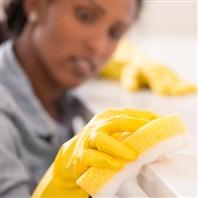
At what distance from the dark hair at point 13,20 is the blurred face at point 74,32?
4.0 inches

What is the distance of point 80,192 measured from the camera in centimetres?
47

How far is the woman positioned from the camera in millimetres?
745

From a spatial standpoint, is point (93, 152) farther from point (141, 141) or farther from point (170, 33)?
point (170, 33)

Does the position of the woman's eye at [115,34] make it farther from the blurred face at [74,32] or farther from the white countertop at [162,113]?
the white countertop at [162,113]

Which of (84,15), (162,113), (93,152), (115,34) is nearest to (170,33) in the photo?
(115,34)

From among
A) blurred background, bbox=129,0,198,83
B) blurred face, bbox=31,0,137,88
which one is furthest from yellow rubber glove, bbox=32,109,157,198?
blurred background, bbox=129,0,198,83

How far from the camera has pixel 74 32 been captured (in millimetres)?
913

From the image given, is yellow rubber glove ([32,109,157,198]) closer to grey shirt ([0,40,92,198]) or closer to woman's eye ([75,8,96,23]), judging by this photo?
grey shirt ([0,40,92,198])

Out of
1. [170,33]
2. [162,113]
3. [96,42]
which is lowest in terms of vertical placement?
[170,33]

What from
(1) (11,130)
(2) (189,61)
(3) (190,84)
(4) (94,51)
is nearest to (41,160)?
(1) (11,130)

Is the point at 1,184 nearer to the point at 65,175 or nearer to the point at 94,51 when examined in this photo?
the point at 65,175

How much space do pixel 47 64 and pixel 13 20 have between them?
0.63ft

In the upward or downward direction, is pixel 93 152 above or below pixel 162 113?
above

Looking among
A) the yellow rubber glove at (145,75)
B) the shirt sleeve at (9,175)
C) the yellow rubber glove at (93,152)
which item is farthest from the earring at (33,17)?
the yellow rubber glove at (93,152)
